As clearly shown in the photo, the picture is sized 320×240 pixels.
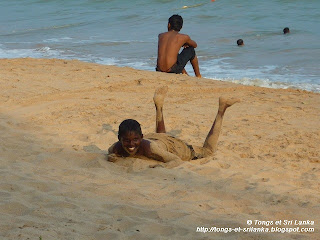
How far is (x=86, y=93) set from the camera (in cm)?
816

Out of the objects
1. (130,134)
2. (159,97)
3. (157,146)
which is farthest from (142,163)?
(159,97)

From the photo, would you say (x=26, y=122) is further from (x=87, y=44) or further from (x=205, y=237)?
(x=87, y=44)

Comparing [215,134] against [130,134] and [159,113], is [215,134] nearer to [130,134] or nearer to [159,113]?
[159,113]

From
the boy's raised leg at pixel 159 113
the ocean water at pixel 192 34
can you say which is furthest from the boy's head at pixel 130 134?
the ocean water at pixel 192 34

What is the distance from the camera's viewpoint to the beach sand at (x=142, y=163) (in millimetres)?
3633

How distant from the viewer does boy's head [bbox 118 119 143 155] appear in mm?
5027

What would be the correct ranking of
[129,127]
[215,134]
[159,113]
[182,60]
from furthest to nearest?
[182,60] → [159,113] → [215,134] → [129,127]

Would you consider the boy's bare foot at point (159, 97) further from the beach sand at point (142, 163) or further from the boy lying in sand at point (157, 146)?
the beach sand at point (142, 163)

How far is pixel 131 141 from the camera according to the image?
5070mm

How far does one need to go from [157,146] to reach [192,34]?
13.2 metres

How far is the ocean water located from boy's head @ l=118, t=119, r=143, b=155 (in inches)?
244

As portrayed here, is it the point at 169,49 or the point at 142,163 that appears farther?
the point at 169,49

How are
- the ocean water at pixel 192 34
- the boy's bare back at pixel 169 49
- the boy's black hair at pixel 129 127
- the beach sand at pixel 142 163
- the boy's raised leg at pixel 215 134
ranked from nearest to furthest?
the beach sand at pixel 142 163
the boy's black hair at pixel 129 127
the boy's raised leg at pixel 215 134
the boy's bare back at pixel 169 49
the ocean water at pixel 192 34

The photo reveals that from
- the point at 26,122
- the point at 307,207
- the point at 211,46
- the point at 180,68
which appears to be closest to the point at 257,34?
the point at 211,46
